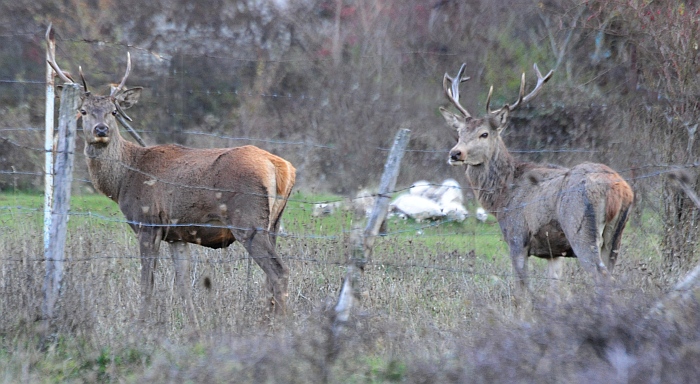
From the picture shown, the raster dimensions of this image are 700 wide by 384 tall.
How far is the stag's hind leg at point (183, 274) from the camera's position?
6.02 metres

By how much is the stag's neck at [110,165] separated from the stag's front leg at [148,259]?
28.2 inches

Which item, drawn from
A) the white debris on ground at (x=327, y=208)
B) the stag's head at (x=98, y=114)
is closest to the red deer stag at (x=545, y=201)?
the white debris on ground at (x=327, y=208)

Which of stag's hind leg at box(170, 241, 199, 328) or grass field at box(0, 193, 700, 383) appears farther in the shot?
stag's hind leg at box(170, 241, 199, 328)

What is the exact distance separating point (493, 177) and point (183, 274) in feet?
10.8

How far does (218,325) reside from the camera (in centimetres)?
551

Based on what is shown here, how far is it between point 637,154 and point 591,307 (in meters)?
5.54

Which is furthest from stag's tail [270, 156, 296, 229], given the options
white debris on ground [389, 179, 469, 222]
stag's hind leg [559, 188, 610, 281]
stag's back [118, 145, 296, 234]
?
white debris on ground [389, 179, 469, 222]

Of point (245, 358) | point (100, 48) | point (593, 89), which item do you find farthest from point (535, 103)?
point (245, 358)

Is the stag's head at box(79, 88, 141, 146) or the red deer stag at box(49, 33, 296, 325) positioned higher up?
the stag's head at box(79, 88, 141, 146)

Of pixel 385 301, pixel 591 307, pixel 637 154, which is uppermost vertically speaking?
pixel 637 154

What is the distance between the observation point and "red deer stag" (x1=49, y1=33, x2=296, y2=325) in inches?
287

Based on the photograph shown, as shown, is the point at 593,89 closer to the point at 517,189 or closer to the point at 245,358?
the point at 517,189

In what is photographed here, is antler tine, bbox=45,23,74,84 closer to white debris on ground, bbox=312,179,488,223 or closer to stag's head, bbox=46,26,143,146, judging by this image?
stag's head, bbox=46,26,143,146

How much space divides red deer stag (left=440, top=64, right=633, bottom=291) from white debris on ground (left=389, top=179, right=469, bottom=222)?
3850 mm
